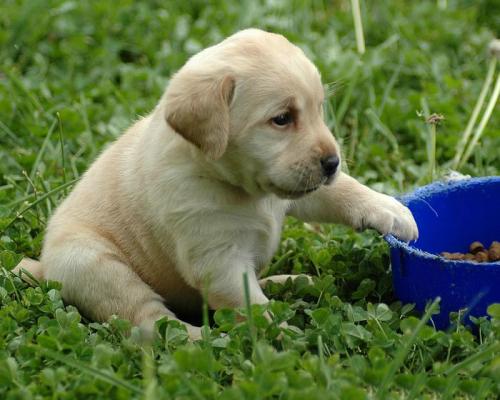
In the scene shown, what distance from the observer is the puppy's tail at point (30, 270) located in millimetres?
4523

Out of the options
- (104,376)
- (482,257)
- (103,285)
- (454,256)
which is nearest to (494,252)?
(482,257)

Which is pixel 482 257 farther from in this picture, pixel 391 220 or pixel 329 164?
pixel 329 164

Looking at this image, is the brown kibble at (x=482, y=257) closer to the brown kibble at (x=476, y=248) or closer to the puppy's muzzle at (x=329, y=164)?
the brown kibble at (x=476, y=248)

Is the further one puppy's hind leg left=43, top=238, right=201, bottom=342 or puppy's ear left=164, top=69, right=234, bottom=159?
puppy's hind leg left=43, top=238, right=201, bottom=342

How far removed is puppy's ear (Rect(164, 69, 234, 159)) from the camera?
151 inches

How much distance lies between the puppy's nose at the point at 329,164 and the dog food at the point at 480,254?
2.64 ft

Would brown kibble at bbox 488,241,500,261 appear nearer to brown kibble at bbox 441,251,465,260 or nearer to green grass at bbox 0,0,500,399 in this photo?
brown kibble at bbox 441,251,465,260

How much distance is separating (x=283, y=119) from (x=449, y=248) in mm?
1213

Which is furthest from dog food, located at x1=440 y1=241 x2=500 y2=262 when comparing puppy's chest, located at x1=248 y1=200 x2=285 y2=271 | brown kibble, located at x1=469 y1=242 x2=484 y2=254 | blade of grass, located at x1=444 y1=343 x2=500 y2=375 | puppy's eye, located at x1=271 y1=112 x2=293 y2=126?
puppy's eye, located at x1=271 y1=112 x2=293 y2=126

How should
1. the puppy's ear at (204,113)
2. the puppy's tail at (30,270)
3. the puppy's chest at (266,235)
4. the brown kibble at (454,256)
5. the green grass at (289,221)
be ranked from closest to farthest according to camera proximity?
the green grass at (289,221)
the puppy's ear at (204,113)
the puppy's chest at (266,235)
the brown kibble at (454,256)
the puppy's tail at (30,270)

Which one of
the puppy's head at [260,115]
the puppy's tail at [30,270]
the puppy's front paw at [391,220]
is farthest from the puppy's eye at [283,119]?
the puppy's tail at [30,270]

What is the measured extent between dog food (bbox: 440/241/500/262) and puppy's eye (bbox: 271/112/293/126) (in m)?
1.02

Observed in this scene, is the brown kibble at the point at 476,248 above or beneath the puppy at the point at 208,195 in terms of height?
beneath

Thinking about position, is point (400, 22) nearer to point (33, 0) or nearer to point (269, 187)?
point (33, 0)
